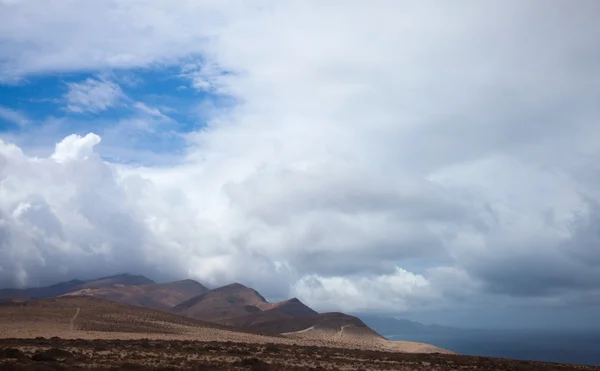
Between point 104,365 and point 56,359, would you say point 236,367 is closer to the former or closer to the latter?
point 104,365

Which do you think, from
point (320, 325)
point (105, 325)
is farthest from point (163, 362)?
point (320, 325)

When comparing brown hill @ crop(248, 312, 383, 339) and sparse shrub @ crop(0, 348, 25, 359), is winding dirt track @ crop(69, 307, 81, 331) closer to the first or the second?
sparse shrub @ crop(0, 348, 25, 359)

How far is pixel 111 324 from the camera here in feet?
276

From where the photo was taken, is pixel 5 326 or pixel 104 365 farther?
pixel 5 326

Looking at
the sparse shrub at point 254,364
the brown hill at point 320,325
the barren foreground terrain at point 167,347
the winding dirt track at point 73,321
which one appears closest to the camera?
the sparse shrub at point 254,364

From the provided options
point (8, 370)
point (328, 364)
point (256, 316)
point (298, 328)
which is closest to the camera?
point (8, 370)

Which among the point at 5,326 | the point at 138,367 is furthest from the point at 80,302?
the point at 138,367

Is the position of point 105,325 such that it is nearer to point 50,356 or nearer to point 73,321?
point 73,321

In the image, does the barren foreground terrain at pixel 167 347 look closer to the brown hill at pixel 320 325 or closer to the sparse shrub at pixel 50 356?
the sparse shrub at pixel 50 356

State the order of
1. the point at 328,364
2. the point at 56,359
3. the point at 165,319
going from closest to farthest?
the point at 56,359
the point at 328,364
the point at 165,319

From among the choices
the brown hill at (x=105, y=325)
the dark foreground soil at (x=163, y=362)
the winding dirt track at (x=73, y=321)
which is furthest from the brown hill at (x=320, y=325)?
the dark foreground soil at (x=163, y=362)

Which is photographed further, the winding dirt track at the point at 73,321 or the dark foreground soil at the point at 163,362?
the winding dirt track at the point at 73,321

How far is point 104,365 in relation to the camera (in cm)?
3186

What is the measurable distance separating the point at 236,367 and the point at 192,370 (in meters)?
4.78
